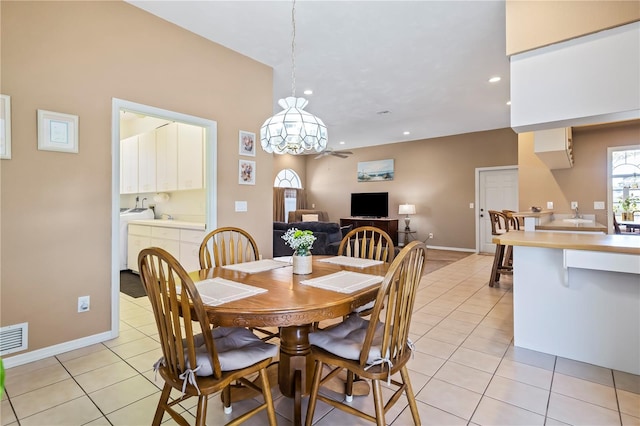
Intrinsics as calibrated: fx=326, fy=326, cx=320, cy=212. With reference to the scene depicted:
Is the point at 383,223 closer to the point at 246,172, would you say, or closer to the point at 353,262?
the point at 246,172

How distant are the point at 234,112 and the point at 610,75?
3152mm

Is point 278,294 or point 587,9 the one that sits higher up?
point 587,9

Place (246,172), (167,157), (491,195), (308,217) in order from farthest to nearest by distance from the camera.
A: (308,217) → (491,195) → (167,157) → (246,172)

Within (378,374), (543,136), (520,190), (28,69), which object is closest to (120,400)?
(378,374)

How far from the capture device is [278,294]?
1556mm

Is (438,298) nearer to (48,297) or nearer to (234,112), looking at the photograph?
(234,112)

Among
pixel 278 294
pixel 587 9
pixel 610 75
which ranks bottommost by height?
pixel 278 294

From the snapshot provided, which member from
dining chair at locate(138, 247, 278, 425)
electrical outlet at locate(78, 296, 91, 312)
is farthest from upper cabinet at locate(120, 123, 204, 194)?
dining chair at locate(138, 247, 278, 425)

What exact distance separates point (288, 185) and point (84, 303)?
7.07 metres

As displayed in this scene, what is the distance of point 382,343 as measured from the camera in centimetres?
144

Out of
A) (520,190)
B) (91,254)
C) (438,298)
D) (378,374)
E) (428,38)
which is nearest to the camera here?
(378,374)

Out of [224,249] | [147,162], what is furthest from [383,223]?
[224,249]

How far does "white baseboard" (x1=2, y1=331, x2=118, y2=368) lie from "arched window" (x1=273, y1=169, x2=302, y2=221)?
6.60m

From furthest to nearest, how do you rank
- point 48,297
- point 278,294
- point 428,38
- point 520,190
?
1. point 520,190
2. point 428,38
3. point 48,297
4. point 278,294
